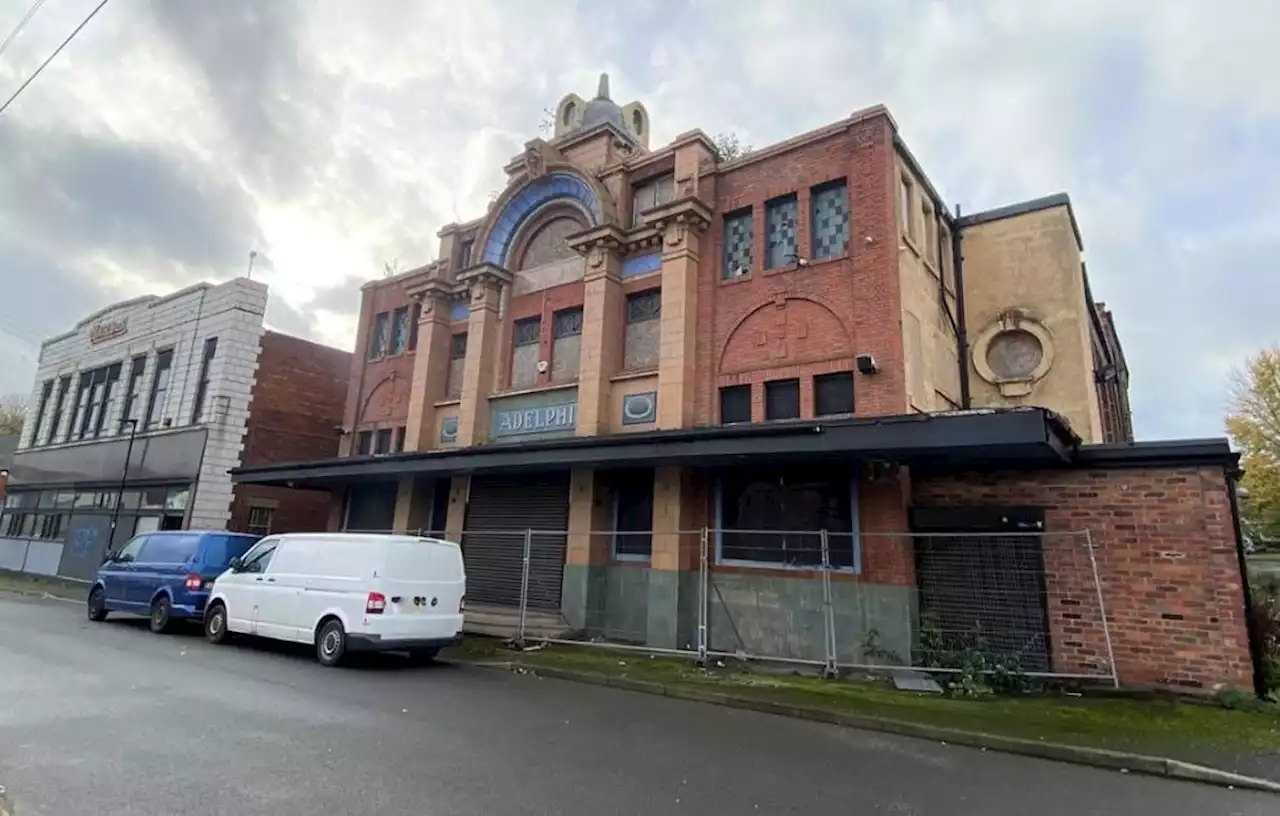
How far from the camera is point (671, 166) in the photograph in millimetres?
16359

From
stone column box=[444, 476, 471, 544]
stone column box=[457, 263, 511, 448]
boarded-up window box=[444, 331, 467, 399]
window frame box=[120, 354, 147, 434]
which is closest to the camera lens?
stone column box=[444, 476, 471, 544]

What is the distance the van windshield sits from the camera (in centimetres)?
1395

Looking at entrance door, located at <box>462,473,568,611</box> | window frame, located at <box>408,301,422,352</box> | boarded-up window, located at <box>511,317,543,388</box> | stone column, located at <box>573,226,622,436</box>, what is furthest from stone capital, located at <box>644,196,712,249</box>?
window frame, located at <box>408,301,422,352</box>

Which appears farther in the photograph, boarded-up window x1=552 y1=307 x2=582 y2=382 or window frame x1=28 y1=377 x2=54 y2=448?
window frame x1=28 y1=377 x2=54 y2=448

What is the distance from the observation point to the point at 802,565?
12.5 m

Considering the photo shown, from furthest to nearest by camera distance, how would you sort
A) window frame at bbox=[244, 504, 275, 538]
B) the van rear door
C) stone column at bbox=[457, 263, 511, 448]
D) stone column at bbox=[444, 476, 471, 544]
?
window frame at bbox=[244, 504, 275, 538] < stone column at bbox=[457, 263, 511, 448] < stone column at bbox=[444, 476, 471, 544] < the van rear door

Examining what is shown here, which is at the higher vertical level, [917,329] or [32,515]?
[917,329]

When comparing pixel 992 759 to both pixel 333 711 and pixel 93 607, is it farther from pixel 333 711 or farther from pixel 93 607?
pixel 93 607

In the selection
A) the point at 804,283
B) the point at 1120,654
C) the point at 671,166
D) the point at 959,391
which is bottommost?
the point at 1120,654

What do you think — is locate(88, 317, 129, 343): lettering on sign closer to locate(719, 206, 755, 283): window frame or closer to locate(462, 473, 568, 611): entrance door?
locate(462, 473, 568, 611): entrance door

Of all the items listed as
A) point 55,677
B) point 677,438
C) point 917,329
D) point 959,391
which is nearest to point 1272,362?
point 959,391

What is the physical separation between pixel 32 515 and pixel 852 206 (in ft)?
116

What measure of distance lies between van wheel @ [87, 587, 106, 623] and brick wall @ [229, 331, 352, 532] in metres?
7.24

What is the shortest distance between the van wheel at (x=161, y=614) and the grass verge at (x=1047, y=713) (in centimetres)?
770
